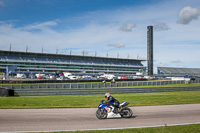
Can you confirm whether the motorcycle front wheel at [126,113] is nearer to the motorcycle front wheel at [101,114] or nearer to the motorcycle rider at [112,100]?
the motorcycle rider at [112,100]

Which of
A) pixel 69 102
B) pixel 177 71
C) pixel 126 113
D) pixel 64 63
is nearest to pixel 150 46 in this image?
pixel 177 71

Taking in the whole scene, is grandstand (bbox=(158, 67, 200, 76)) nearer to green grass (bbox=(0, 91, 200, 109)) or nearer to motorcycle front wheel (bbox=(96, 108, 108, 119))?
green grass (bbox=(0, 91, 200, 109))

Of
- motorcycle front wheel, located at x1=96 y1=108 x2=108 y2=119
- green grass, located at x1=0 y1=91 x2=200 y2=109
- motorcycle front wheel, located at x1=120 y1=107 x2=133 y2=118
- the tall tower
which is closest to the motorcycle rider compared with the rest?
motorcycle front wheel, located at x1=120 y1=107 x2=133 y2=118

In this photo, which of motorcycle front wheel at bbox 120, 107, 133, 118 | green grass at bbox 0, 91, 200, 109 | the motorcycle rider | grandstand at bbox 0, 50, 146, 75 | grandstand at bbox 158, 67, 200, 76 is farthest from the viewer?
grandstand at bbox 158, 67, 200, 76

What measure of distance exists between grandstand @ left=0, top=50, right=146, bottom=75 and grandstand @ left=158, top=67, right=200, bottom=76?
12617mm

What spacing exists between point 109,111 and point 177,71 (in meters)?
118

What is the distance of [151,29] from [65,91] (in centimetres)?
10688

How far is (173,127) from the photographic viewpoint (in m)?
8.58

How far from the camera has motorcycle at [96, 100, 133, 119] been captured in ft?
35.2

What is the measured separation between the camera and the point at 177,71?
393 ft

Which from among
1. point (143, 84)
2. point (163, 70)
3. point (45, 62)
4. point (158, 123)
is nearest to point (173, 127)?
point (158, 123)

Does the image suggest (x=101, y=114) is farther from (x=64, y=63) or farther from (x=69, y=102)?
(x=64, y=63)

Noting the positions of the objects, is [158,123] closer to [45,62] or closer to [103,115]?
[103,115]

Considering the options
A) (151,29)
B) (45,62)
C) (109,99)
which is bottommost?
(109,99)
